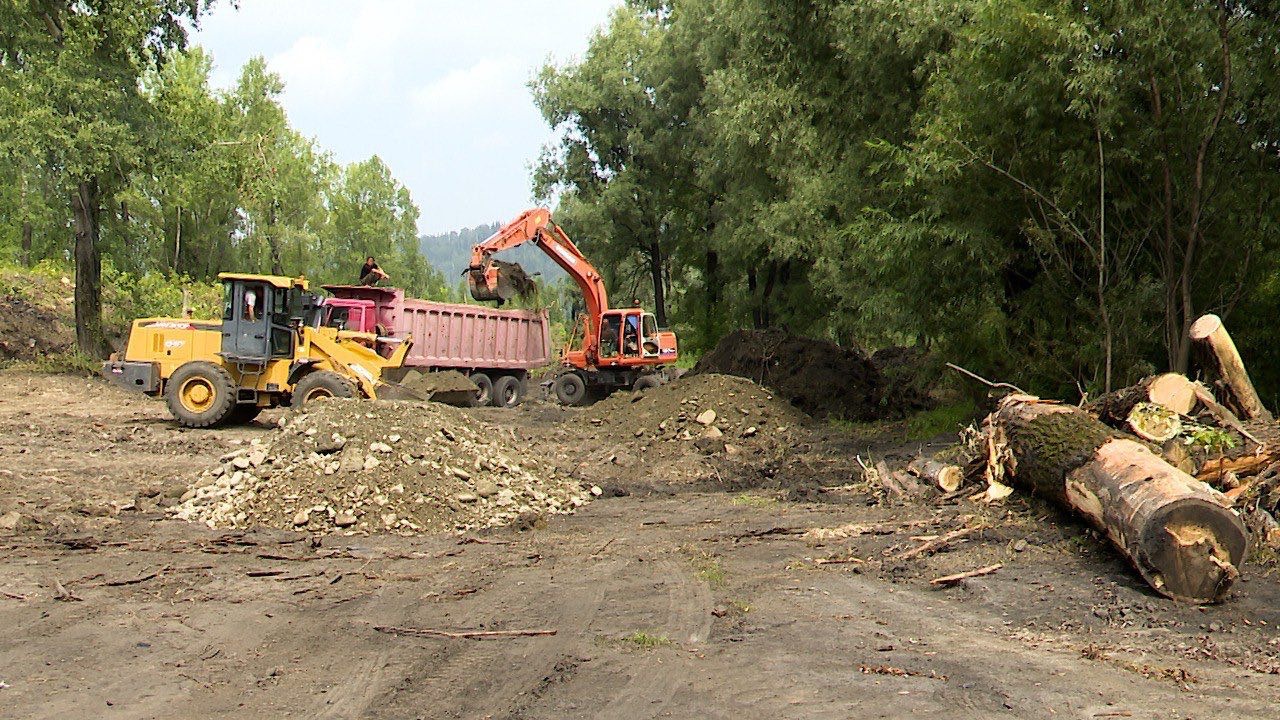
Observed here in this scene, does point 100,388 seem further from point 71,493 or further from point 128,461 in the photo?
point 71,493

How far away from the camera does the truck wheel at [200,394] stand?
642 inches

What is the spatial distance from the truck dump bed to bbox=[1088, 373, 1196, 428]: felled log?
561 inches

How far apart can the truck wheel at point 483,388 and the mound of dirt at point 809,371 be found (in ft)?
16.4

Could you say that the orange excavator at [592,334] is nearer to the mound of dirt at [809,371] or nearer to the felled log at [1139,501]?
the mound of dirt at [809,371]

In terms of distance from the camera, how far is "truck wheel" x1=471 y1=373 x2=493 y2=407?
2339cm

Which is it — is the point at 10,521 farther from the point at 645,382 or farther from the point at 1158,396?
the point at 645,382

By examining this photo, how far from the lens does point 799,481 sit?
1248 cm

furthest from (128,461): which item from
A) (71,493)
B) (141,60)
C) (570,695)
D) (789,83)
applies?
(141,60)

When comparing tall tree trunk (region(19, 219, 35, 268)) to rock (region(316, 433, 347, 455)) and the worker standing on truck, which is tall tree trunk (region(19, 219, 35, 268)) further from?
rock (region(316, 433, 347, 455))

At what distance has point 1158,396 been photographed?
8523 mm

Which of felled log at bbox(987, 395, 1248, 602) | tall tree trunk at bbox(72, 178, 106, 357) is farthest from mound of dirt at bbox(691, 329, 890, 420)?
tall tree trunk at bbox(72, 178, 106, 357)

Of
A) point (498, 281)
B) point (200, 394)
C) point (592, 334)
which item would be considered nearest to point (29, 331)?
point (498, 281)

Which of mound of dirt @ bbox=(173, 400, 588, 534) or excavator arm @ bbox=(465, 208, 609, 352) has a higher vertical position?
excavator arm @ bbox=(465, 208, 609, 352)

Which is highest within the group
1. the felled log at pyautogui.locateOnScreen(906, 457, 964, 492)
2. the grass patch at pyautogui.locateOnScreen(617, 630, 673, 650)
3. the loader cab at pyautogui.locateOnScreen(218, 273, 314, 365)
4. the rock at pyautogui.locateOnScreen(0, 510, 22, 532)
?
the loader cab at pyautogui.locateOnScreen(218, 273, 314, 365)
